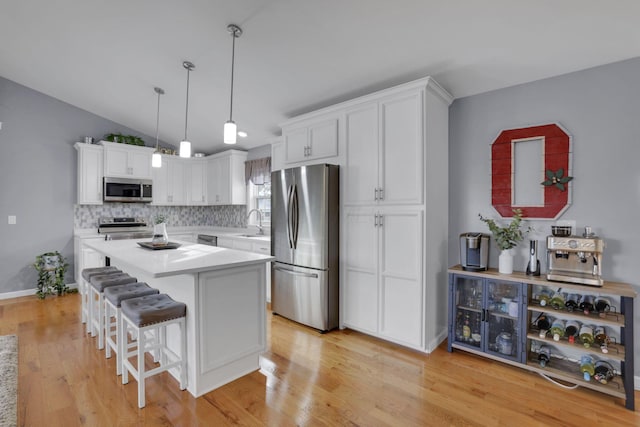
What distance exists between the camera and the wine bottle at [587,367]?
7.16 ft

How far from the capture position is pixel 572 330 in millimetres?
2354

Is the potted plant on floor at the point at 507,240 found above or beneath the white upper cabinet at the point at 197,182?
beneath

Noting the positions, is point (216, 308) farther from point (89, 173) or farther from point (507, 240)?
point (89, 173)

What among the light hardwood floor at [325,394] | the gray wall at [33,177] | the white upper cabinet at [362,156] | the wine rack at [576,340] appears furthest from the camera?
the gray wall at [33,177]

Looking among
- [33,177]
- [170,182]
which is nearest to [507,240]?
[170,182]

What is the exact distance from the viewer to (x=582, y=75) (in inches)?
96.3

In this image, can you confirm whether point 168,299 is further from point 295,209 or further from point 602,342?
point 602,342

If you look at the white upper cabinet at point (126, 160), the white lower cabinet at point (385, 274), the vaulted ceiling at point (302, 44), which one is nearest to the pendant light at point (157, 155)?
the vaulted ceiling at point (302, 44)

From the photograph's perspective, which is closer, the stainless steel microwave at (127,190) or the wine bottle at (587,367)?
the wine bottle at (587,367)

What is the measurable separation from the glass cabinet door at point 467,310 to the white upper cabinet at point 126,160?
16.7 feet

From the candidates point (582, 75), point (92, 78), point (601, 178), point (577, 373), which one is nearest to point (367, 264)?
point (577, 373)

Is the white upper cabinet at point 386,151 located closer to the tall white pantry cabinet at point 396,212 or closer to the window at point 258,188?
the tall white pantry cabinet at point 396,212

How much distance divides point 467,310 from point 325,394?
4.89ft

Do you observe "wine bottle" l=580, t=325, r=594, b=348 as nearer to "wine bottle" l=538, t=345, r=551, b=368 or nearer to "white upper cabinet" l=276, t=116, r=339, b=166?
"wine bottle" l=538, t=345, r=551, b=368
